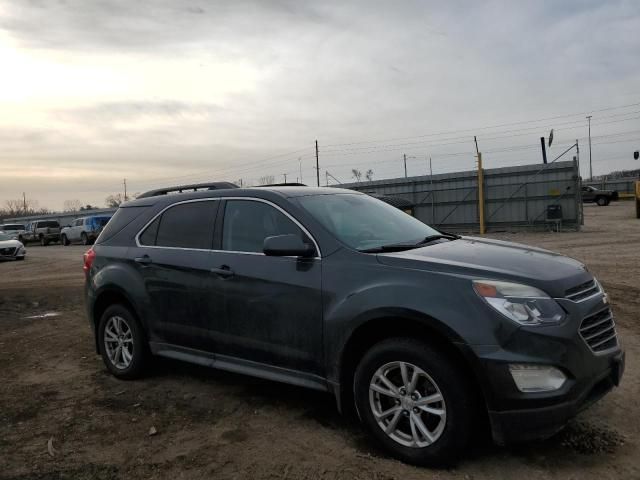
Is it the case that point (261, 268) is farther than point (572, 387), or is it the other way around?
point (261, 268)

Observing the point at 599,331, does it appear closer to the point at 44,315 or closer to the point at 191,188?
the point at 191,188

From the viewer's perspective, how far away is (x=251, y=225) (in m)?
4.45

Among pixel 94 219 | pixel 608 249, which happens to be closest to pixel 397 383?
pixel 608 249

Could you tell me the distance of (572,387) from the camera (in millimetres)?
3080

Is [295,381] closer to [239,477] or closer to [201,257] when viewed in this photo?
[239,477]

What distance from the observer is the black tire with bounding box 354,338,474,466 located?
319cm

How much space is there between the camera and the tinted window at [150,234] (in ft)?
17.0

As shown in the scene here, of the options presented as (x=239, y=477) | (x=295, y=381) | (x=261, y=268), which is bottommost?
(x=239, y=477)

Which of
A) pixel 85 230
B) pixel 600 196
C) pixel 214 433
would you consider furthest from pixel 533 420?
pixel 600 196

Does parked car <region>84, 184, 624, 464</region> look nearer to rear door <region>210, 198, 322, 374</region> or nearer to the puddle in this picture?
rear door <region>210, 198, 322, 374</region>

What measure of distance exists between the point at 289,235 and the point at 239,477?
1570mm

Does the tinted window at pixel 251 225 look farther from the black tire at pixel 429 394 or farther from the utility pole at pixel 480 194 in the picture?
the utility pole at pixel 480 194

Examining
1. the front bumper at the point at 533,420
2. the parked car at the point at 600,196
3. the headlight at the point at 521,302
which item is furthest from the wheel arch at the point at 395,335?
the parked car at the point at 600,196

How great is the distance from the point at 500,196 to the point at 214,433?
23.2m
